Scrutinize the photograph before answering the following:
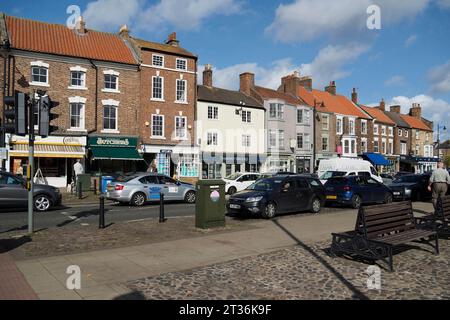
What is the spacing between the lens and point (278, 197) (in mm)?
13789

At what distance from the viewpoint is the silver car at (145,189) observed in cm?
1748

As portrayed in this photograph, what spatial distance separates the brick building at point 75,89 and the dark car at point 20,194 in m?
9.93

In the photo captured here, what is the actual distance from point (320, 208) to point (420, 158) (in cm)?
5122

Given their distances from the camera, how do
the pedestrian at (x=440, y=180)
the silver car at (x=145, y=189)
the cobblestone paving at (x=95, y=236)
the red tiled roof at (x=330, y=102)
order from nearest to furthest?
1. the cobblestone paving at (x=95, y=236)
2. the pedestrian at (x=440, y=180)
3. the silver car at (x=145, y=189)
4. the red tiled roof at (x=330, y=102)

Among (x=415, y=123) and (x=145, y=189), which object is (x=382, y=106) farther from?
(x=145, y=189)

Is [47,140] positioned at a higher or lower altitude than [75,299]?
higher

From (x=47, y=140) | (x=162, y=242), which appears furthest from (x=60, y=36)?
(x=162, y=242)

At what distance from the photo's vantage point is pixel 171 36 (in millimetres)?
34562

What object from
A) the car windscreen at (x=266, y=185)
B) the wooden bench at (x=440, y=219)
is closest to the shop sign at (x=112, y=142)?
the car windscreen at (x=266, y=185)

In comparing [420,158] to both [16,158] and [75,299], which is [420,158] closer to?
[16,158]

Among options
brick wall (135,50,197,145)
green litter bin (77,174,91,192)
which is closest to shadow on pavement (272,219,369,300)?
green litter bin (77,174,91,192)

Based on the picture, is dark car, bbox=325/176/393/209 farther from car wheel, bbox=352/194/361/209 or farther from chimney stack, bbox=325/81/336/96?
chimney stack, bbox=325/81/336/96

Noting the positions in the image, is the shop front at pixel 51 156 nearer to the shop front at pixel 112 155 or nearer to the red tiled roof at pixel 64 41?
the shop front at pixel 112 155

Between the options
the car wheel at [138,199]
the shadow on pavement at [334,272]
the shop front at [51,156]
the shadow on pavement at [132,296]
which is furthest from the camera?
the shop front at [51,156]
